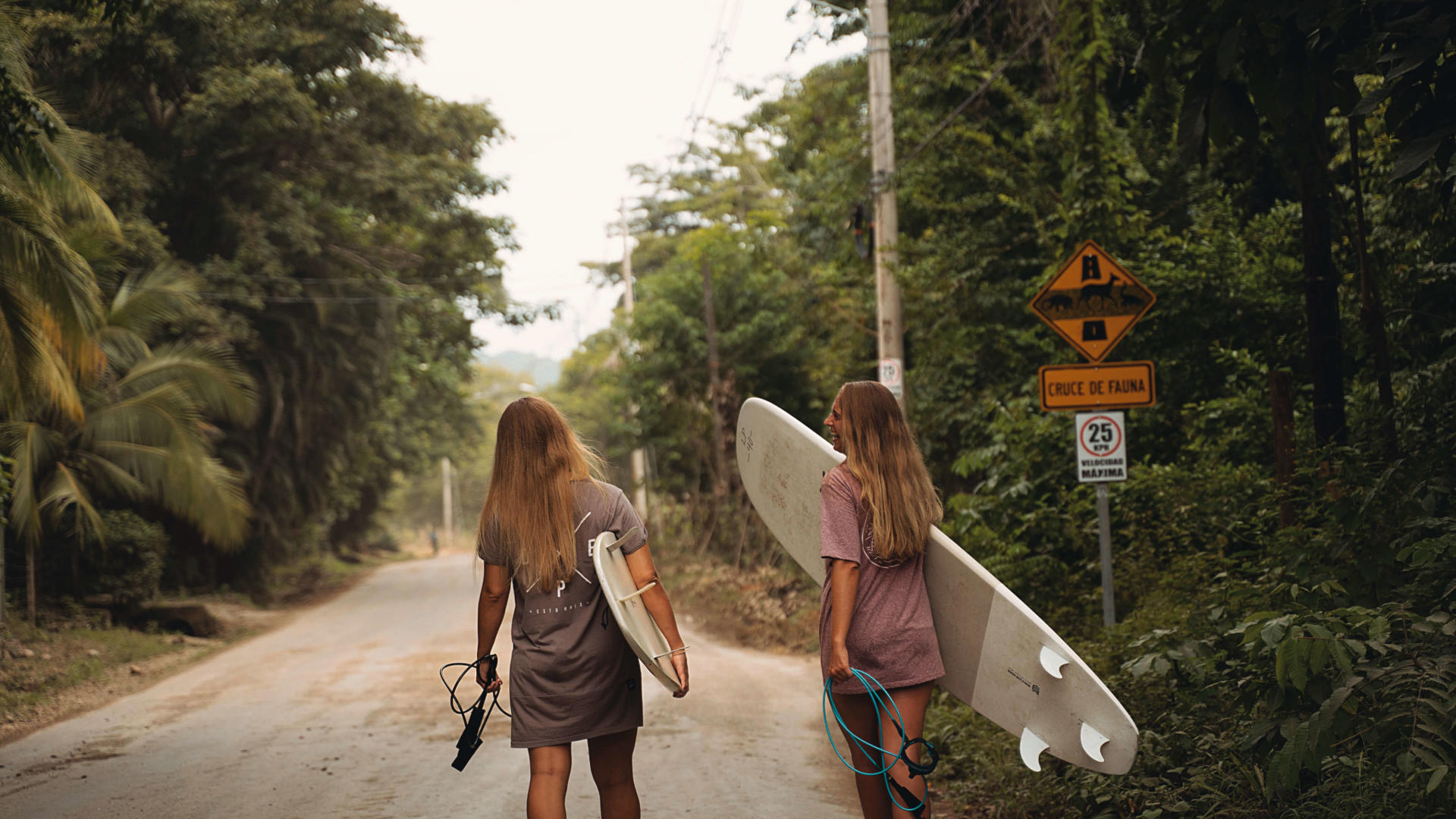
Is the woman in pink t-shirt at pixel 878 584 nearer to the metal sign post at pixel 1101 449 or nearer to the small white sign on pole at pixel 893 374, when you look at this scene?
the metal sign post at pixel 1101 449

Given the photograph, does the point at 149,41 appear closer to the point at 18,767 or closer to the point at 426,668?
the point at 426,668

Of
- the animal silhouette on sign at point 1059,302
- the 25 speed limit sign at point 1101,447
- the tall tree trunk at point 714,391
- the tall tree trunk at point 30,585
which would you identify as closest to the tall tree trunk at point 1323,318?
the 25 speed limit sign at point 1101,447

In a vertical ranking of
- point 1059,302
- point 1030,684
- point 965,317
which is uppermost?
point 965,317

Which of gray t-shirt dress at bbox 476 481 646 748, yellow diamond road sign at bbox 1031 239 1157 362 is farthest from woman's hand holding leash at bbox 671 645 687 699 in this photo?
yellow diamond road sign at bbox 1031 239 1157 362

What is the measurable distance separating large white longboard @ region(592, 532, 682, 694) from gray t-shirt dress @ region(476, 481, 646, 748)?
2.3 inches

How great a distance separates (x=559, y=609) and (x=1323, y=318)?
4.59 m

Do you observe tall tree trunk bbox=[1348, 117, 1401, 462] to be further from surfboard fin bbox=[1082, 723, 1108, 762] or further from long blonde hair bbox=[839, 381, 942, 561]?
long blonde hair bbox=[839, 381, 942, 561]

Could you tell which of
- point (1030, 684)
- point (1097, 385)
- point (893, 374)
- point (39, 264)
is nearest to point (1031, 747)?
point (1030, 684)

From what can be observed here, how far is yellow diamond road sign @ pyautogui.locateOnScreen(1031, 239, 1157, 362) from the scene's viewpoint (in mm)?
6719

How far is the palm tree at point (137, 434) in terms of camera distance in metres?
13.1

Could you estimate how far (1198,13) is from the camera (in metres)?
4.86

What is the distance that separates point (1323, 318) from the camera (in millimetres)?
5934

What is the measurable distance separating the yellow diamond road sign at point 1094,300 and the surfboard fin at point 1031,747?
357 centimetres

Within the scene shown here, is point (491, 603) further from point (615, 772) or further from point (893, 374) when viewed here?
point (893, 374)
